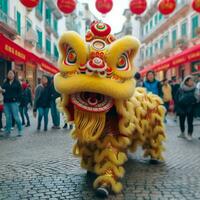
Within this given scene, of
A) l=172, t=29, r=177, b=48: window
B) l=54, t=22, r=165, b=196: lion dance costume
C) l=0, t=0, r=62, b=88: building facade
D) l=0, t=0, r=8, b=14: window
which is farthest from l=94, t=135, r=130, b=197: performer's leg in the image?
l=172, t=29, r=177, b=48: window

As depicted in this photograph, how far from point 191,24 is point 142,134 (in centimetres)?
2307

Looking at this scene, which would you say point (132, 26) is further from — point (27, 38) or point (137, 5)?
point (137, 5)

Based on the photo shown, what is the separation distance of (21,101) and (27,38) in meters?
14.8

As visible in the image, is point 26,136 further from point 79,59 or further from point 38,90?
point 79,59

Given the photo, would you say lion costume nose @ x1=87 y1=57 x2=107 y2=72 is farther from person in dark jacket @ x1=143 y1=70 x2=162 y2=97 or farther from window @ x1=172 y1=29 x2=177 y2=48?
window @ x1=172 y1=29 x2=177 y2=48

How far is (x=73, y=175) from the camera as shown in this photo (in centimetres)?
513

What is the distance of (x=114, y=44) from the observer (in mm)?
4227

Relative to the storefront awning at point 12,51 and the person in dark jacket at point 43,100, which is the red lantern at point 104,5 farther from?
the person in dark jacket at point 43,100

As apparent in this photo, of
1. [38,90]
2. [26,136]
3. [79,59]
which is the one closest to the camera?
[79,59]

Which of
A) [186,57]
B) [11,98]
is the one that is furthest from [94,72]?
[186,57]

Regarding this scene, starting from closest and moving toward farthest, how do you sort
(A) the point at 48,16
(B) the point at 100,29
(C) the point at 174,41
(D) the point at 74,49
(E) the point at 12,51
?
(D) the point at 74,49, (B) the point at 100,29, (E) the point at 12,51, (C) the point at 174,41, (A) the point at 48,16

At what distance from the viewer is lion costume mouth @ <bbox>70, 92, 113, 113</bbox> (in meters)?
4.20

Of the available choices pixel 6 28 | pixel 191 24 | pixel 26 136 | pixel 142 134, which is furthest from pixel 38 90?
pixel 191 24

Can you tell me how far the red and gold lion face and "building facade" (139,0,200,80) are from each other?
1024 centimetres
